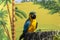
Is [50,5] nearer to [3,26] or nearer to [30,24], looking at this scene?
[30,24]

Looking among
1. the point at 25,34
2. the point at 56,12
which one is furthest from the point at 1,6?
the point at 56,12

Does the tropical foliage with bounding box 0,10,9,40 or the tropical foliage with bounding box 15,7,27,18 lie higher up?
the tropical foliage with bounding box 15,7,27,18

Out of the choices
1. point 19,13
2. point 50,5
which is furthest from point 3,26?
point 50,5

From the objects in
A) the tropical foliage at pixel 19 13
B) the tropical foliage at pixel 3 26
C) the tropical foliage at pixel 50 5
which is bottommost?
the tropical foliage at pixel 3 26

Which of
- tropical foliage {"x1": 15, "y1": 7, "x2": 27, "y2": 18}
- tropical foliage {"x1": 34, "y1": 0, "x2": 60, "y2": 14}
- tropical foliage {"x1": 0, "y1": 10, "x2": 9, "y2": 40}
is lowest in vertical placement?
tropical foliage {"x1": 0, "y1": 10, "x2": 9, "y2": 40}

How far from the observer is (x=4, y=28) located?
3.99 ft

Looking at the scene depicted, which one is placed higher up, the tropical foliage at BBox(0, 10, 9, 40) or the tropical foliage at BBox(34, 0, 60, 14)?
the tropical foliage at BBox(34, 0, 60, 14)

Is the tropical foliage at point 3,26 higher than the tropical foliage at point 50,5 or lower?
lower

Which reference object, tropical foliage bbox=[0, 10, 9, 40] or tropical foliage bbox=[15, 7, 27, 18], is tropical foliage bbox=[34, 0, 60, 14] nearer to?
tropical foliage bbox=[15, 7, 27, 18]

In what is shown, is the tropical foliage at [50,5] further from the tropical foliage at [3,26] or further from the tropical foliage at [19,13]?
the tropical foliage at [3,26]

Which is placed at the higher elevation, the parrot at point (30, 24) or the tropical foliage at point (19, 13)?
the tropical foliage at point (19, 13)

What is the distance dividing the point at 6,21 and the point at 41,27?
27 cm

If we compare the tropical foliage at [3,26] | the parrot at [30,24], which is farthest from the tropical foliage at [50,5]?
the tropical foliage at [3,26]

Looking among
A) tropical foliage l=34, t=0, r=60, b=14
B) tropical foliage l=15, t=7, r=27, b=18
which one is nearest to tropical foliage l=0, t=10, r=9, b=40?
tropical foliage l=15, t=7, r=27, b=18
